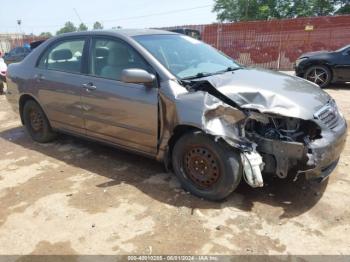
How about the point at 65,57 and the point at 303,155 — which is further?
the point at 65,57

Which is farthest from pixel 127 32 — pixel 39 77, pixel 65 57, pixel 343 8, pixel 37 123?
pixel 343 8

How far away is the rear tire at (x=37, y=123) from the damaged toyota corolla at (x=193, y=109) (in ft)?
1.77

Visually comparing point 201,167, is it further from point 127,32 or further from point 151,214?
point 127,32

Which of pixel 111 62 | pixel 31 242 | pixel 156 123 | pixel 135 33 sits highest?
pixel 135 33

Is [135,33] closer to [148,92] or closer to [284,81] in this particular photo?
[148,92]

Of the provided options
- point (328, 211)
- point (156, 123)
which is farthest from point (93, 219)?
point (328, 211)

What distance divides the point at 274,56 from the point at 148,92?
13.1 metres

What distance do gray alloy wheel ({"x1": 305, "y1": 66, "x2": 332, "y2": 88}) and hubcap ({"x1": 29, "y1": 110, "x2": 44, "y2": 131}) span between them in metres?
7.38

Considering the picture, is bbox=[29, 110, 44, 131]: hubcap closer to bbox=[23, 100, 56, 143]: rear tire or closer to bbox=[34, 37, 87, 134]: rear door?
bbox=[23, 100, 56, 143]: rear tire

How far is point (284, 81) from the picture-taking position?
12.6 feet

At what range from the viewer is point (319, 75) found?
31.9 ft

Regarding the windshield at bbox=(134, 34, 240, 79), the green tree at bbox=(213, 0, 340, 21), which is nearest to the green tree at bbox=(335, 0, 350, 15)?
the green tree at bbox=(213, 0, 340, 21)

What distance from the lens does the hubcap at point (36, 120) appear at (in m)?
5.49

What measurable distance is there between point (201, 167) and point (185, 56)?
1411 mm
